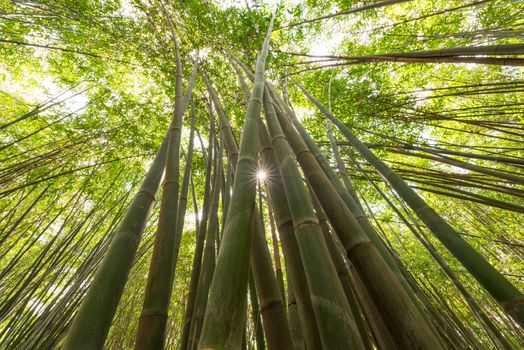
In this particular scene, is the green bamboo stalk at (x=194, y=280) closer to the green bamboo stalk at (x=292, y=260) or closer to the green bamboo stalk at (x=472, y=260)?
the green bamboo stalk at (x=292, y=260)

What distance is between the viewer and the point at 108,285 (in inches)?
30.3

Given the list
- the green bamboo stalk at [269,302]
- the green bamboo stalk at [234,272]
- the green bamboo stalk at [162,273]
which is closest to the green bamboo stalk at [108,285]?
the green bamboo stalk at [162,273]

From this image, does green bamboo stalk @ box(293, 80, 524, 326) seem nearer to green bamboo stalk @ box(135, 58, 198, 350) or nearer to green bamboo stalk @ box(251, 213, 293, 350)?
green bamboo stalk @ box(251, 213, 293, 350)

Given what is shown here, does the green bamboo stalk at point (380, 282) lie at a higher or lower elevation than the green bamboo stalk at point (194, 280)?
lower

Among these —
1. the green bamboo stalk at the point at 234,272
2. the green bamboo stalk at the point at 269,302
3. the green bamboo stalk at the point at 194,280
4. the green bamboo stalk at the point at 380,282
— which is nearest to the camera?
the green bamboo stalk at the point at 234,272

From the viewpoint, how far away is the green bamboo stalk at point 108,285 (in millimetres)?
660

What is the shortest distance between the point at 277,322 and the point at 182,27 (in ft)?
12.7

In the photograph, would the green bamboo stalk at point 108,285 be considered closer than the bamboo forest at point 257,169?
Yes

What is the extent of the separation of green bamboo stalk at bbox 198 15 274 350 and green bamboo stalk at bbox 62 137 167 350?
329 mm

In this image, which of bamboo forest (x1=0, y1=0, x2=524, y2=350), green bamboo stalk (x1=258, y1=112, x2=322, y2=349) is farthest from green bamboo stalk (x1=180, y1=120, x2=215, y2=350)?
green bamboo stalk (x1=258, y1=112, x2=322, y2=349)

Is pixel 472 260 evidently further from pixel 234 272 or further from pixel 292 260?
pixel 234 272

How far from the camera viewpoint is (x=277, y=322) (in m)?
1.02

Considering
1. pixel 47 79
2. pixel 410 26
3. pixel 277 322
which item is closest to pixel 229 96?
pixel 410 26

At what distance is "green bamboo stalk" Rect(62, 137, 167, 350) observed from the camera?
2.16 ft
